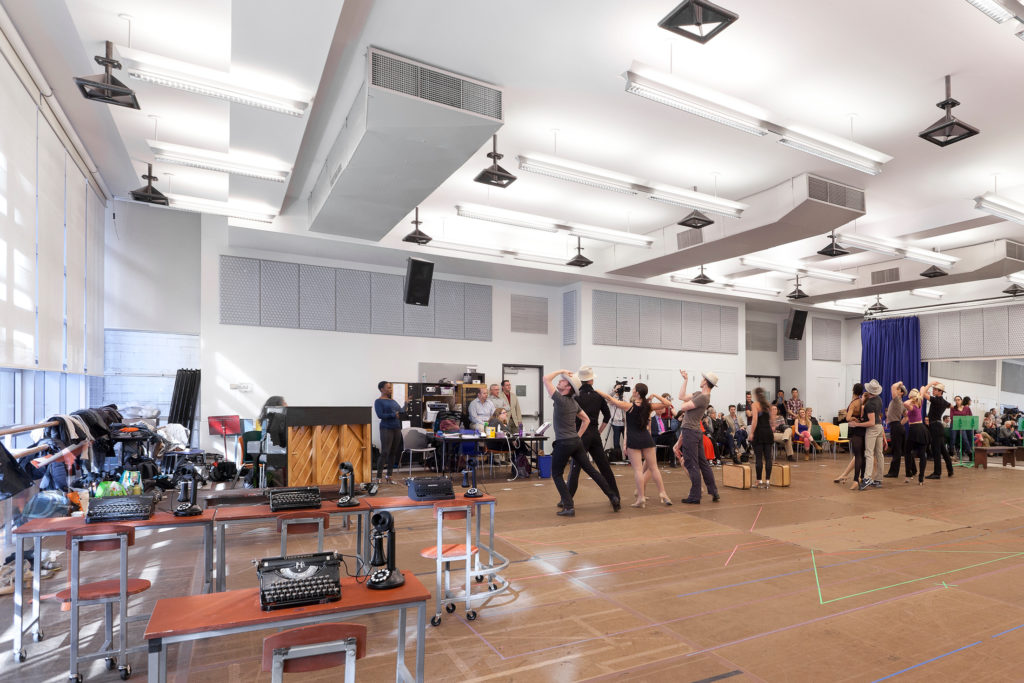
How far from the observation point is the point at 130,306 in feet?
32.8

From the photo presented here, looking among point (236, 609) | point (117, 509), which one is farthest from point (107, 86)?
point (236, 609)

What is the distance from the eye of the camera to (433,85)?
506 centimetres

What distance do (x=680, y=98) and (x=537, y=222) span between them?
3.94 m

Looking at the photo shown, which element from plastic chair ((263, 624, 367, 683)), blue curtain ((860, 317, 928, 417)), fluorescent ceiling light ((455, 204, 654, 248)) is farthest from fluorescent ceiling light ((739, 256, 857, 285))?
plastic chair ((263, 624, 367, 683))

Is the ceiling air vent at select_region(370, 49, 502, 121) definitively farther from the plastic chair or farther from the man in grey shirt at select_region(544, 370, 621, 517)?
the plastic chair

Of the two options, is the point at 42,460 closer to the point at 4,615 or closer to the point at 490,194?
the point at 4,615

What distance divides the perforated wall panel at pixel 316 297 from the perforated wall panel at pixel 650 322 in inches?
270

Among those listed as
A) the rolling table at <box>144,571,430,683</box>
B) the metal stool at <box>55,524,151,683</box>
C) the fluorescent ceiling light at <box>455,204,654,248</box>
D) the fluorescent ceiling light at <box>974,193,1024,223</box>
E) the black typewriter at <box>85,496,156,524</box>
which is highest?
the fluorescent ceiling light at <box>455,204,654,248</box>

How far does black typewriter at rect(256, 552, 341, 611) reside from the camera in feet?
6.78

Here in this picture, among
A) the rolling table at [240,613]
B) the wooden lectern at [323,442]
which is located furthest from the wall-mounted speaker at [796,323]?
the rolling table at [240,613]

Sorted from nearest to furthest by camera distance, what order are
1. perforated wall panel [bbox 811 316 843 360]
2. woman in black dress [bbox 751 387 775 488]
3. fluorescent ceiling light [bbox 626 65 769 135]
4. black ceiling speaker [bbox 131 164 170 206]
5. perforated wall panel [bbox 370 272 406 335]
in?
1. fluorescent ceiling light [bbox 626 65 769 135]
2. black ceiling speaker [bbox 131 164 170 206]
3. woman in black dress [bbox 751 387 775 488]
4. perforated wall panel [bbox 370 272 406 335]
5. perforated wall panel [bbox 811 316 843 360]

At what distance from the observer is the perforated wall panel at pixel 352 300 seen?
10953 millimetres

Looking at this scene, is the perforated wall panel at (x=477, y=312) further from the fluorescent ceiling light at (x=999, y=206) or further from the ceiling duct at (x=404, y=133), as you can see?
the fluorescent ceiling light at (x=999, y=206)

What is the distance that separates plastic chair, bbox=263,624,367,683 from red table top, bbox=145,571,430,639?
0.08 metres
